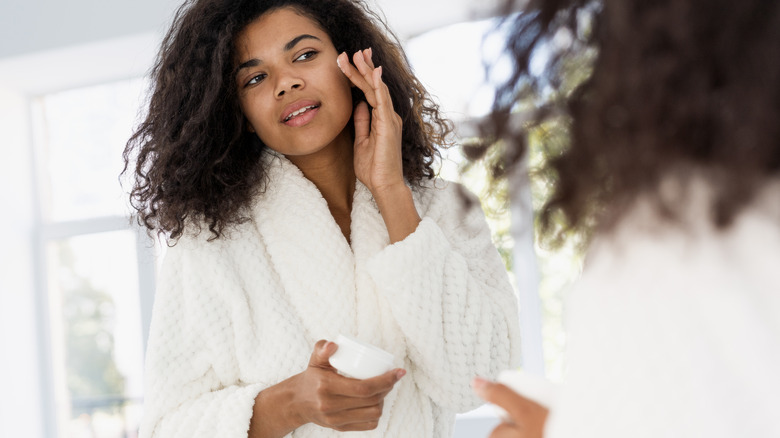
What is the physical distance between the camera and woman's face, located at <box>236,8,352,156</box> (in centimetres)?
126

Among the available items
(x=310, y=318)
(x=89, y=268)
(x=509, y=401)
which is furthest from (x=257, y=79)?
(x=89, y=268)

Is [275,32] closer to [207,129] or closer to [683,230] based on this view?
[207,129]

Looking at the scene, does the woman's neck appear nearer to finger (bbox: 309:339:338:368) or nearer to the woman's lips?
the woman's lips

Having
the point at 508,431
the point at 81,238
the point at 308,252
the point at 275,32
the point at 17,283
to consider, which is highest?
the point at 81,238

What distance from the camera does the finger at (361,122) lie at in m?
1.35

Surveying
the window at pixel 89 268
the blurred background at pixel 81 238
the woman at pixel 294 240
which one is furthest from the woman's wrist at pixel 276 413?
the window at pixel 89 268

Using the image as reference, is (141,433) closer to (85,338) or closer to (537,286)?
(537,286)

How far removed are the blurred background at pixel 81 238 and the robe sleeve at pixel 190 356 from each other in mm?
1862

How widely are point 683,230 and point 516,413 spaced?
245mm

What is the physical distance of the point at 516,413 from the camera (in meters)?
0.66

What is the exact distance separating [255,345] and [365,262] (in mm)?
232

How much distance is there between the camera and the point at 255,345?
1207mm

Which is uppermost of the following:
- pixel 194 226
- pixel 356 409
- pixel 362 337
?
pixel 194 226

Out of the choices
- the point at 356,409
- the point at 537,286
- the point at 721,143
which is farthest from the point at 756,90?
the point at 537,286
